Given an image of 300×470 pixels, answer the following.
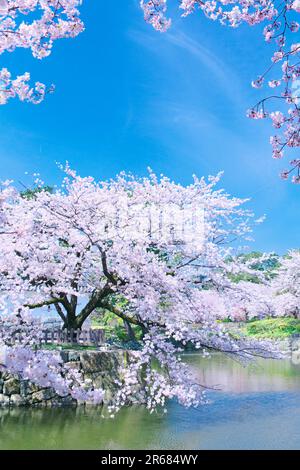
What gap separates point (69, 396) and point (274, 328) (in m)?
22.5

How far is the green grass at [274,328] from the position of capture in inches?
1094

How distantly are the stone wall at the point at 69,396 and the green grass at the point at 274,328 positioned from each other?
763 inches

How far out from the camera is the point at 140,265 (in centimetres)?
879

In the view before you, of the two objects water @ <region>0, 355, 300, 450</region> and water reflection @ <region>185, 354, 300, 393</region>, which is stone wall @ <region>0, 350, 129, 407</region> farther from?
water reflection @ <region>185, 354, 300, 393</region>

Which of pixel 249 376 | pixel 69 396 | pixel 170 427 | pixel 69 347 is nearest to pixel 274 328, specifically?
pixel 249 376

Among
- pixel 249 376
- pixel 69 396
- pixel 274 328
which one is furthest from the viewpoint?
pixel 274 328

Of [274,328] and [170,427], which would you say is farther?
[274,328]

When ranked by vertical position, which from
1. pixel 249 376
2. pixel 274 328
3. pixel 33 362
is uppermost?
pixel 274 328

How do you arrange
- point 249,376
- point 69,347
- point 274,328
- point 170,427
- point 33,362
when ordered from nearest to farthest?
point 170,427 < point 33,362 < point 69,347 < point 249,376 < point 274,328

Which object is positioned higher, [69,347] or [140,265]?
[140,265]

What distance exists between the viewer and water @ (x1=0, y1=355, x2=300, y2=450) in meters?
6.93

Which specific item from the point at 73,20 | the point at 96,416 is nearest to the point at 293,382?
the point at 96,416

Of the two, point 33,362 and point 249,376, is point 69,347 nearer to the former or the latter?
point 33,362
